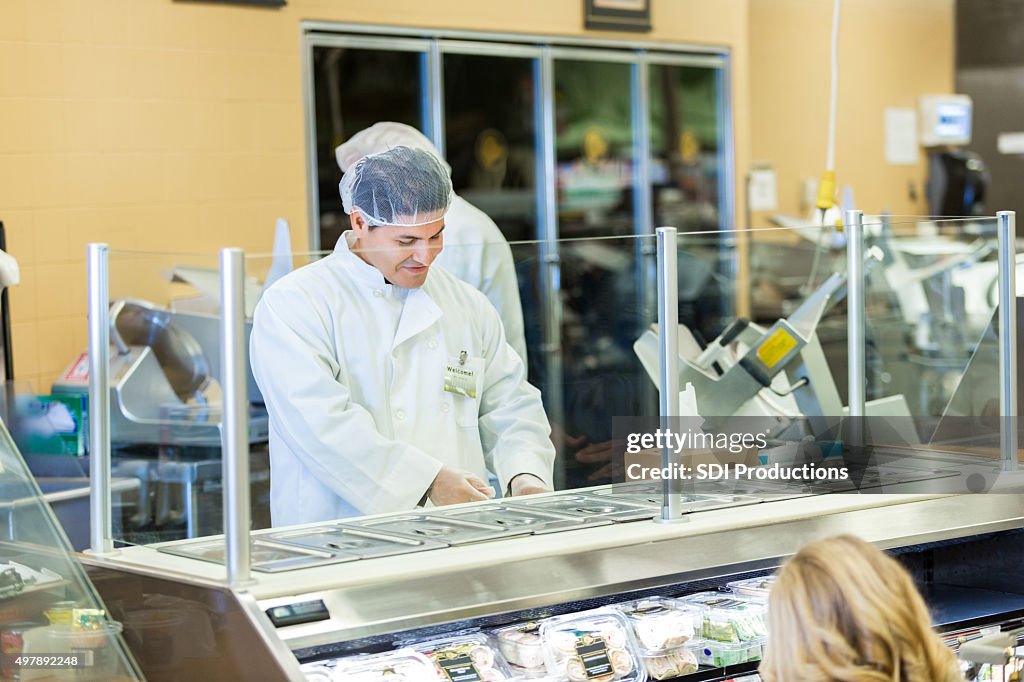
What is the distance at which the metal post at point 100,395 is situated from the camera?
1962 millimetres

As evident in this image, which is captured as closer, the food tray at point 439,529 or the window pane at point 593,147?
the food tray at point 439,529

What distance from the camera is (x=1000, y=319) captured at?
2.65 meters

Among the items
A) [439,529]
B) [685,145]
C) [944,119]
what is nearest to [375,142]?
[439,529]

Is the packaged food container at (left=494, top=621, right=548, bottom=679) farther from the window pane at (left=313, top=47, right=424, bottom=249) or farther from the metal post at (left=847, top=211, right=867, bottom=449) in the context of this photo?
the window pane at (left=313, top=47, right=424, bottom=249)

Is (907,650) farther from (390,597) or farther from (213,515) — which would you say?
(213,515)

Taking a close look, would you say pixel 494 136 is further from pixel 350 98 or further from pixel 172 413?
pixel 172 413

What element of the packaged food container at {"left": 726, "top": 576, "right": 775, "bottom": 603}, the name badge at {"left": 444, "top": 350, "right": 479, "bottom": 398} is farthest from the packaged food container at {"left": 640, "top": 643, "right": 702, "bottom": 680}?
the name badge at {"left": 444, "top": 350, "right": 479, "bottom": 398}

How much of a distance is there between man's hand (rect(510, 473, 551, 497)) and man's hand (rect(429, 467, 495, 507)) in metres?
0.06

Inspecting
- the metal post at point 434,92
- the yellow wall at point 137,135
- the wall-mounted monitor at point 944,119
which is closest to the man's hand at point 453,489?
the yellow wall at point 137,135

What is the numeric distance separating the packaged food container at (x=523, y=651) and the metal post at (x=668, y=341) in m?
0.30

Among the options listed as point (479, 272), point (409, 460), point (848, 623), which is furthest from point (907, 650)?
point (479, 272)

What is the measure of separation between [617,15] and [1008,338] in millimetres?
3698

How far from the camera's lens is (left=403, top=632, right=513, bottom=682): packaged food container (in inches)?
75.2

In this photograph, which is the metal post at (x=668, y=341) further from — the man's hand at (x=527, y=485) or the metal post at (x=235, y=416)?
the metal post at (x=235, y=416)
